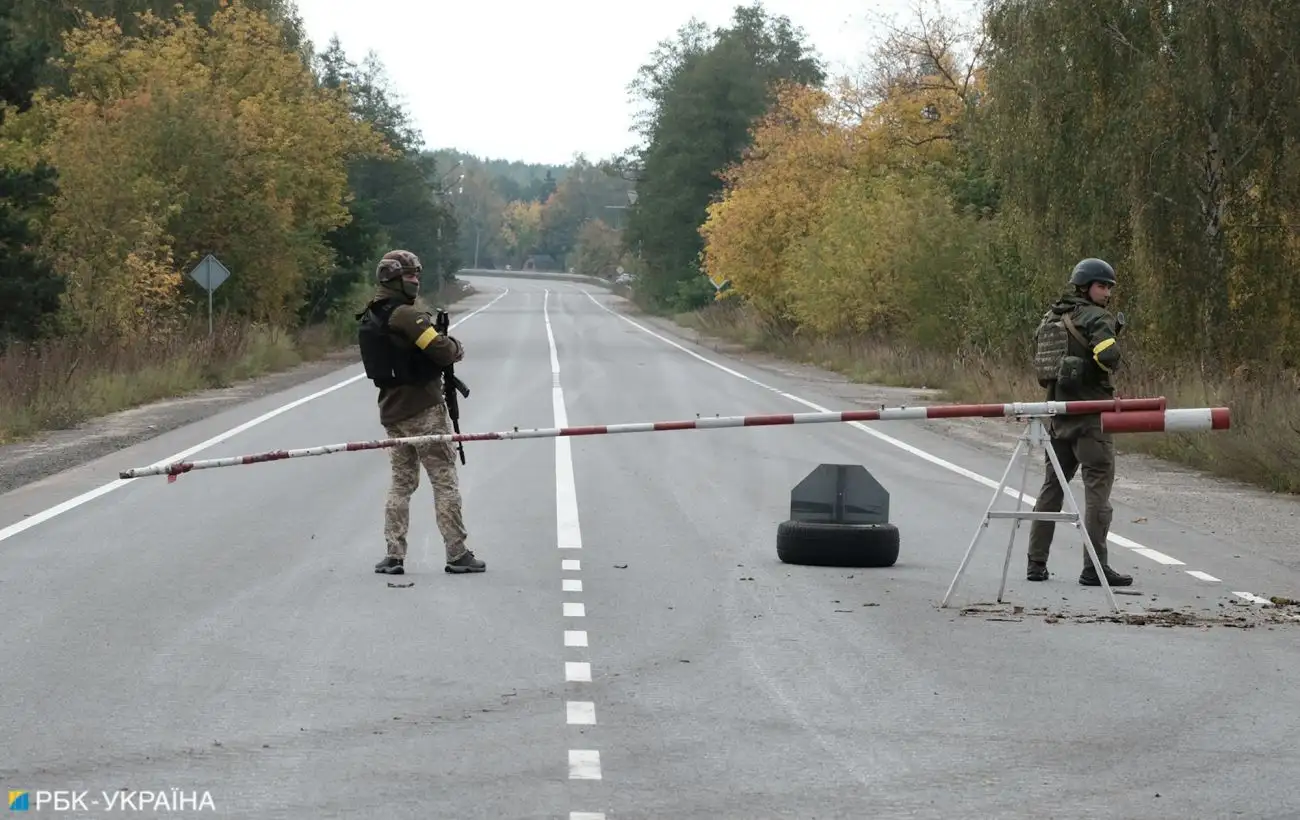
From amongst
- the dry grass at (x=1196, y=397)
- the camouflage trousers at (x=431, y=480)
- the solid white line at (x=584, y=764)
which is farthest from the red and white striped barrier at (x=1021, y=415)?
the dry grass at (x=1196, y=397)

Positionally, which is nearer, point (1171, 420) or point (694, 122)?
point (1171, 420)

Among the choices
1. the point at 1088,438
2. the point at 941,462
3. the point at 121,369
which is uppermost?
the point at 1088,438

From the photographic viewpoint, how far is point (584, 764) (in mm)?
6410

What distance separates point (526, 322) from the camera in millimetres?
78438

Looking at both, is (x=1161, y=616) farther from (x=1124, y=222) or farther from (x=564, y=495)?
(x=1124, y=222)

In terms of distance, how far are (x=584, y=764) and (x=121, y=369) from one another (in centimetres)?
2662

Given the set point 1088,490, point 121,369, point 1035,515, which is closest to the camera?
point 1035,515

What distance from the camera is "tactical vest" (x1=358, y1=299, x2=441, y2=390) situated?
1114 centimetres

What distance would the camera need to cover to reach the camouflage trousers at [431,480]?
11.2 m

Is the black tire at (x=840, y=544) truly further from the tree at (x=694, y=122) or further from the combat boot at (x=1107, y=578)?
the tree at (x=694, y=122)

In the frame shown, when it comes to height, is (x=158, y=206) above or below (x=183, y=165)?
below

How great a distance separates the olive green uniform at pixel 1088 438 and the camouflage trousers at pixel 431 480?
3.31 meters

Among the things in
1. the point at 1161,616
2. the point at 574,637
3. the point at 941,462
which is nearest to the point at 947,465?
the point at 941,462

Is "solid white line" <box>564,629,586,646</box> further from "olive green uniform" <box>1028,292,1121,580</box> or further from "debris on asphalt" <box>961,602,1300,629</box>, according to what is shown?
"olive green uniform" <box>1028,292,1121,580</box>
